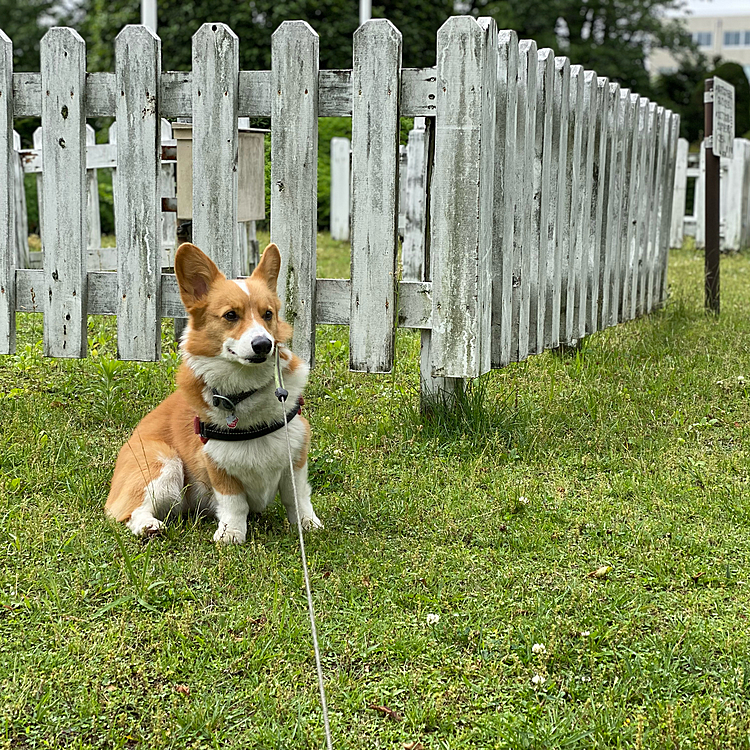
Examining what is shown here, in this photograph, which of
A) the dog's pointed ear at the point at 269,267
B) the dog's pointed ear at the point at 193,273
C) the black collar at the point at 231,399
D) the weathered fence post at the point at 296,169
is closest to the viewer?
the dog's pointed ear at the point at 193,273

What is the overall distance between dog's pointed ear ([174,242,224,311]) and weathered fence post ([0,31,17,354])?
187 cm

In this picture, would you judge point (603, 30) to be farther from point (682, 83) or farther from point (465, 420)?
point (465, 420)

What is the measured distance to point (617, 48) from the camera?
88.7 ft

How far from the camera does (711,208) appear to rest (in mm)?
8227

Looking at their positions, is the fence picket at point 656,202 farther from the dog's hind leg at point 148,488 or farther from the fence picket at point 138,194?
the dog's hind leg at point 148,488

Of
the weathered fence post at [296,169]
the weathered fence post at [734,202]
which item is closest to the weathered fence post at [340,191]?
the weathered fence post at [734,202]

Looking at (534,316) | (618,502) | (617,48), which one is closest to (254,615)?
(618,502)

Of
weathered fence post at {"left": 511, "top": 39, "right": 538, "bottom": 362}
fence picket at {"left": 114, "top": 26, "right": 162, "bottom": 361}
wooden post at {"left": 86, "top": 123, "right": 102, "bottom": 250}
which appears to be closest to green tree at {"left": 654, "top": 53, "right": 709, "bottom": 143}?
wooden post at {"left": 86, "top": 123, "right": 102, "bottom": 250}

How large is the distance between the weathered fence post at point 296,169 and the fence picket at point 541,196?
4.14 feet

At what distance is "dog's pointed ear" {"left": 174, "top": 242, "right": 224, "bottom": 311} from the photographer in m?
3.44

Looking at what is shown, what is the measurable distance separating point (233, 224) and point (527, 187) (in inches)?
60.4

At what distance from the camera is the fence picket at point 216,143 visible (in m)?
4.50

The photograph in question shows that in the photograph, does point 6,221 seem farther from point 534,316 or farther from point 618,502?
point 618,502

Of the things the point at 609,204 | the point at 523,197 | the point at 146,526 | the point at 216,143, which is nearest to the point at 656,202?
the point at 609,204
